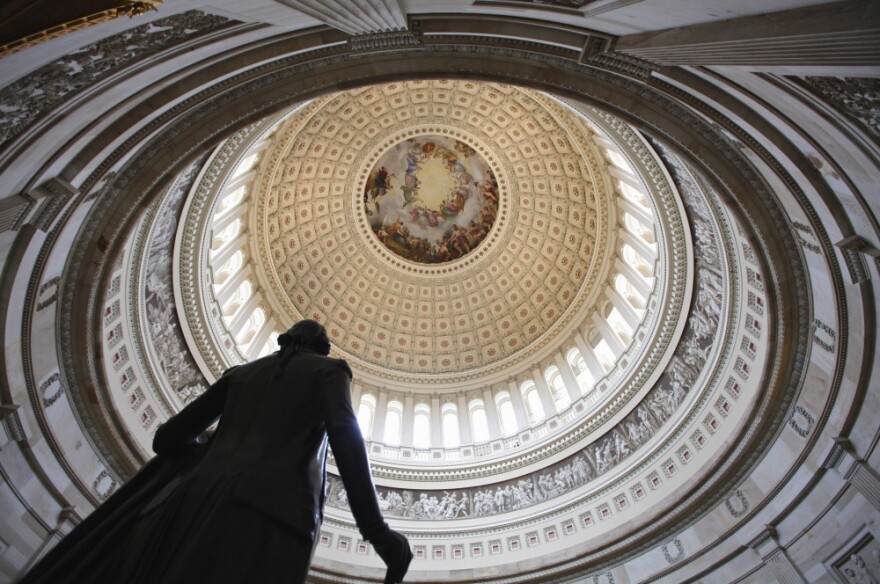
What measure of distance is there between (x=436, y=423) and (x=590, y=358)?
765 centimetres

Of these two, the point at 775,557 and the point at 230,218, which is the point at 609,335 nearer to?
the point at 775,557

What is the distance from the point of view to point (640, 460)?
15914 millimetres

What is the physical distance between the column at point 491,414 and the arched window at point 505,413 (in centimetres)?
18

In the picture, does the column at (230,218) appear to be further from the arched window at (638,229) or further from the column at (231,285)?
the arched window at (638,229)

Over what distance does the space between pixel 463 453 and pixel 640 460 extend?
790cm

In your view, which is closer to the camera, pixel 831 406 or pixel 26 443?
pixel 26 443

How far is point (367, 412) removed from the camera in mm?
24484

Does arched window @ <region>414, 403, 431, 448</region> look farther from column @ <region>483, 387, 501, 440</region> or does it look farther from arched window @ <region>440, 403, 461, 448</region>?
column @ <region>483, 387, 501, 440</region>

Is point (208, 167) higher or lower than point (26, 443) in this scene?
higher

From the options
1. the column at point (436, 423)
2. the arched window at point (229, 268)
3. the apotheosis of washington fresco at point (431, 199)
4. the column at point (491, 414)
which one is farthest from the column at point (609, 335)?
the arched window at point (229, 268)

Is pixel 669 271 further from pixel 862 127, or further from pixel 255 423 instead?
pixel 255 423

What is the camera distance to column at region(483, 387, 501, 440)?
903 inches

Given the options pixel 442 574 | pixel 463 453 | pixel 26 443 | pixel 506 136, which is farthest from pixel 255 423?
pixel 506 136

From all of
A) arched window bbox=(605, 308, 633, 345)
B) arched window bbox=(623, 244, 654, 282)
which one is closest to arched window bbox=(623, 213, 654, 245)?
arched window bbox=(623, 244, 654, 282)
